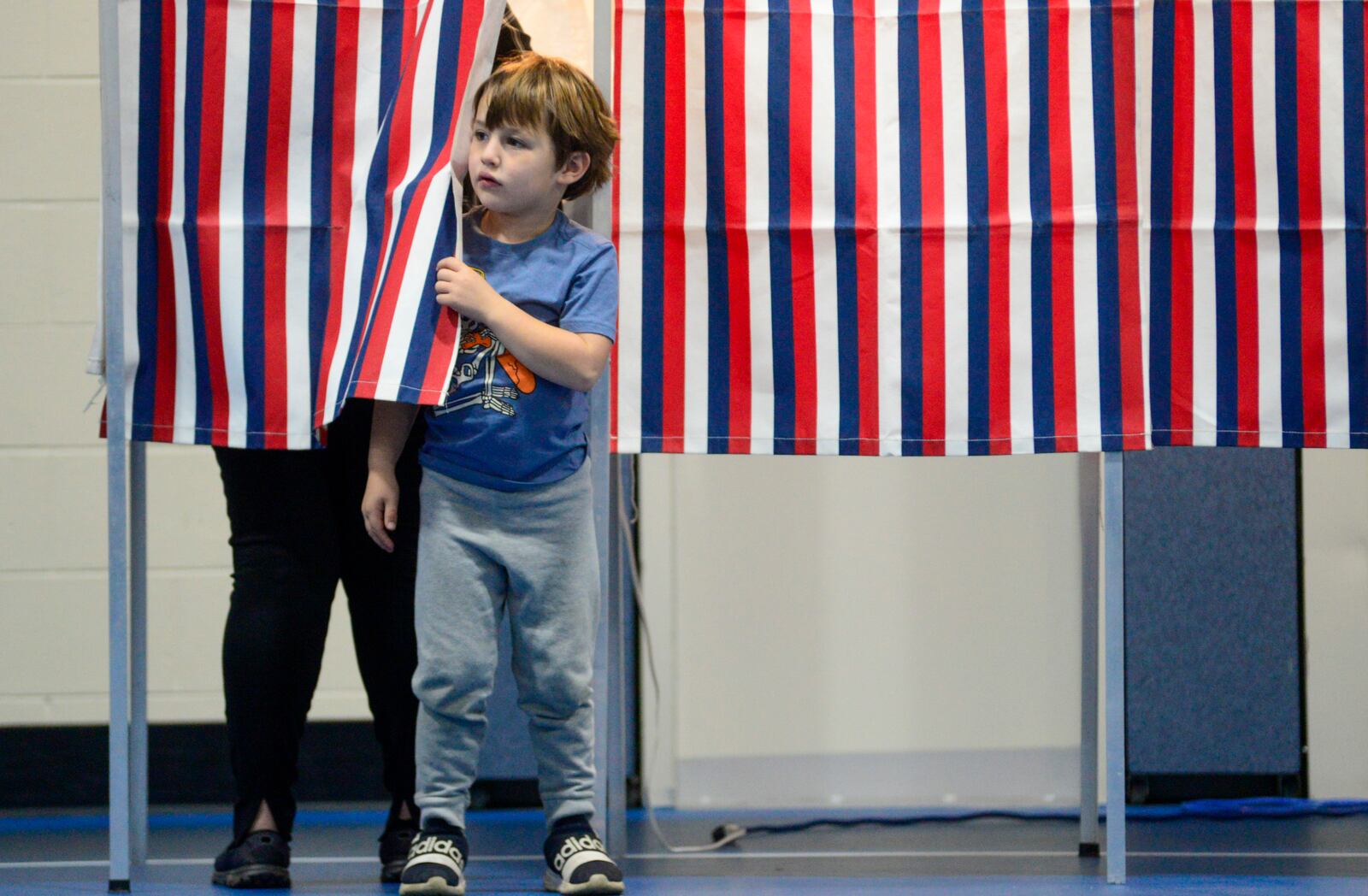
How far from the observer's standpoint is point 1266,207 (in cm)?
207

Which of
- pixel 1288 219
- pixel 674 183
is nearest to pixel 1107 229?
pixel 1288 219

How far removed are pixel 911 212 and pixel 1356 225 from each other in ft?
2.03

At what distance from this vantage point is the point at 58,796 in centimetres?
291

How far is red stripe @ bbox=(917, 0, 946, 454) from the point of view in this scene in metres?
2.07

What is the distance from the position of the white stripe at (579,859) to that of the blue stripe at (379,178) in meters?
0.63

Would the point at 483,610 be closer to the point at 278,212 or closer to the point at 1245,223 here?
the point at 278,212

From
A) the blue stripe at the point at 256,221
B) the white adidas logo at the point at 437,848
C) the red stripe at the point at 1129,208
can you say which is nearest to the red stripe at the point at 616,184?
the blue stripe at the point at 256,221

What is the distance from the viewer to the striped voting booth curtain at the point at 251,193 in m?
1.94

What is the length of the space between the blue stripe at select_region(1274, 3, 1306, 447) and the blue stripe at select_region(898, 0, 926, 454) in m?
0.50

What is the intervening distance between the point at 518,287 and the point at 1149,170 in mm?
898

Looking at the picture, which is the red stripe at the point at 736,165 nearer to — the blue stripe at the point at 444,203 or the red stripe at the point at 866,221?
the red stripe at the point at 866,221

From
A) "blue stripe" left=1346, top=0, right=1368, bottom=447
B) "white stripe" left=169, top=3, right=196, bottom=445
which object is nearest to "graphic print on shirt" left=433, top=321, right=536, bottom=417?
"white stripe" left=169, top=3, right=196, bottom=445

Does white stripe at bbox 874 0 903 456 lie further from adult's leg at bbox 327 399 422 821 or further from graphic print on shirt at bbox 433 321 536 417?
adult's leg at bbox 327 399 422 821

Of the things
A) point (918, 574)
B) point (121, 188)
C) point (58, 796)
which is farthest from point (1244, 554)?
point (58, 796)
